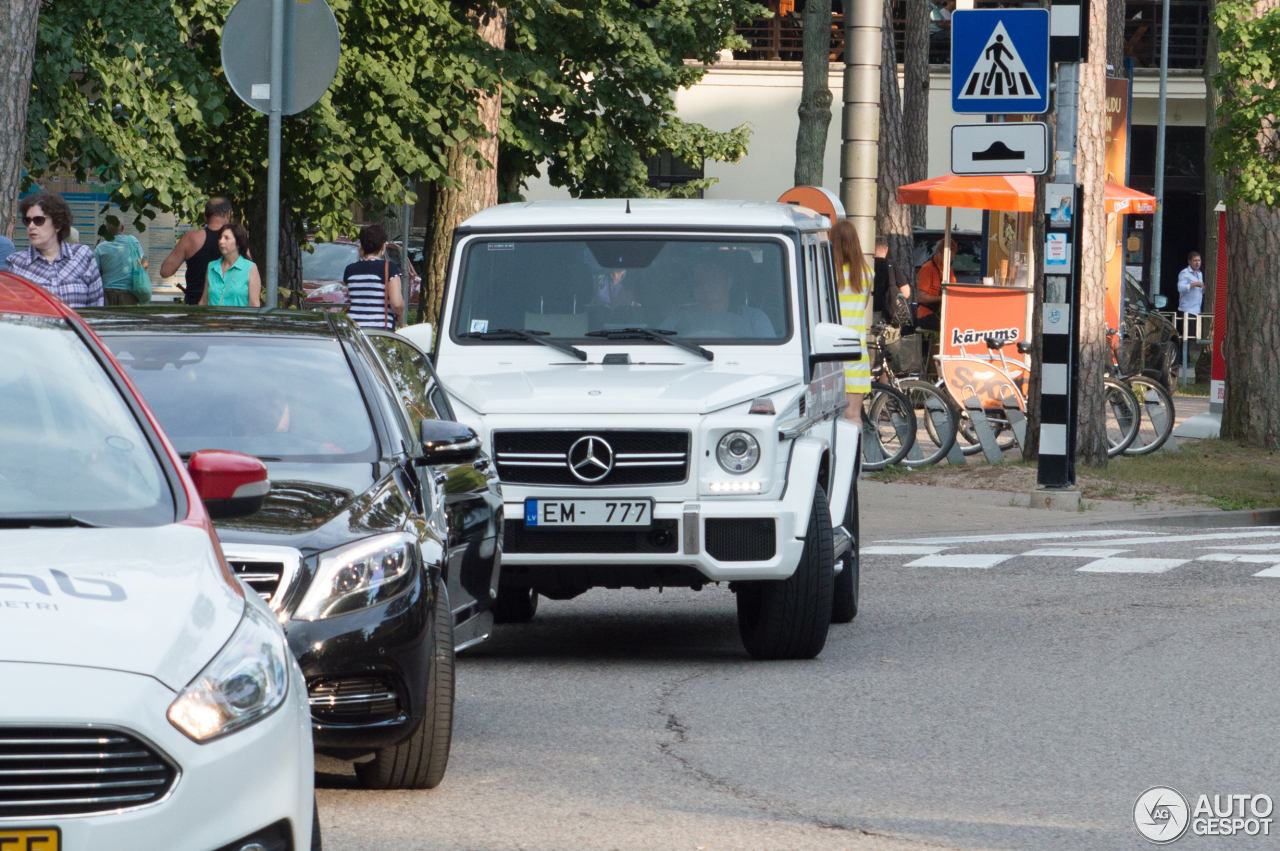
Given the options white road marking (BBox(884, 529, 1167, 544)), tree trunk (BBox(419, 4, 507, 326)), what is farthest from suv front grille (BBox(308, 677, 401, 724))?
tree trunk (BBox(419, 4, 507, 326))

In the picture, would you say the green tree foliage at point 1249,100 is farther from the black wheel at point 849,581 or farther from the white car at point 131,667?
the white car at point 131,667

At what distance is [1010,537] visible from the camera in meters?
13.5

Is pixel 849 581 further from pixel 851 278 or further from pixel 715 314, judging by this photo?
pixel 851 278

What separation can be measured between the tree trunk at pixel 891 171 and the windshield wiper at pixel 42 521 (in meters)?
25.7

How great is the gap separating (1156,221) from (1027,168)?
31325 mm

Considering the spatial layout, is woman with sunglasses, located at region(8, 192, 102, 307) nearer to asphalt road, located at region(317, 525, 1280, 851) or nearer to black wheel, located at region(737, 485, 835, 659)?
asphalt road, located at region(317, 525, 1280, 851)

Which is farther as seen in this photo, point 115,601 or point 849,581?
point 849,581

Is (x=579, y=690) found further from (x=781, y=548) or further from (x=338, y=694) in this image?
(x=338, y=694)

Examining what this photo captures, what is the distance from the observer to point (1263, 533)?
13.8 meters

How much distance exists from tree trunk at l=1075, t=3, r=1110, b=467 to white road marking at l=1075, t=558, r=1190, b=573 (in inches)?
194

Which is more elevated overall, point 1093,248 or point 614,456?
point 1093,248

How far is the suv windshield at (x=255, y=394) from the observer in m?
6.57

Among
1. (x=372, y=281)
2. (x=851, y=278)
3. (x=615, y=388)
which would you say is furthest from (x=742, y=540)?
(x=372, y=281)

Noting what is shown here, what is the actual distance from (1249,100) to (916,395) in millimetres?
3867
